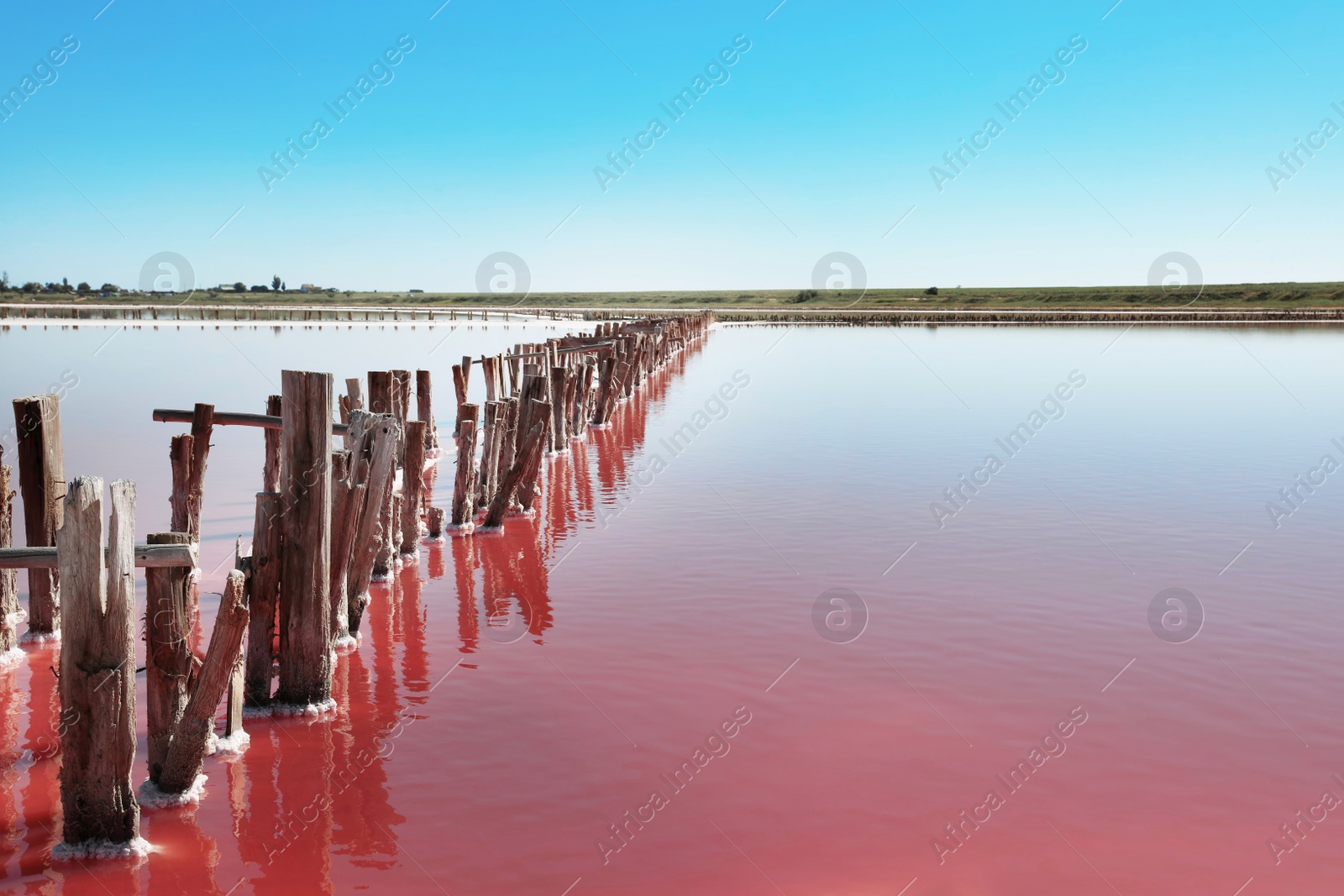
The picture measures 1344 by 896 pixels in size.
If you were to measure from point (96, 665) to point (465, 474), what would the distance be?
19.5 feet

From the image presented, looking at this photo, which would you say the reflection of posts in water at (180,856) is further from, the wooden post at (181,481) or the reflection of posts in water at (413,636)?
the wooden post at (181,481)

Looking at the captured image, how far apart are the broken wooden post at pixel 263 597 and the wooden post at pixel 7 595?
1620 mm

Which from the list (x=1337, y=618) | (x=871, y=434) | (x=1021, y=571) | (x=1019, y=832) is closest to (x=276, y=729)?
(x=1019, y=832)

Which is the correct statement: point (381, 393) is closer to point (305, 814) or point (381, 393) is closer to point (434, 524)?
point (434, 524)

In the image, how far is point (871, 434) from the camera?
16109mm

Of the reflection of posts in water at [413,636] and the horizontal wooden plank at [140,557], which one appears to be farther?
the reflection of posts in water at [413,636]

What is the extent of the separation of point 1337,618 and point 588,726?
17.8 feet

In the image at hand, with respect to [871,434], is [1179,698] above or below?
below

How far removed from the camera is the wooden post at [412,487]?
7973mm

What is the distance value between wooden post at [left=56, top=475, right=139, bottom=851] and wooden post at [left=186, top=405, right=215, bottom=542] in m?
4.07

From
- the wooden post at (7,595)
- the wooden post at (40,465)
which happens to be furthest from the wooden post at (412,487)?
the wooden post at (7,595)

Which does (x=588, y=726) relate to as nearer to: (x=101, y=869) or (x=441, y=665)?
(x=441, y=665)

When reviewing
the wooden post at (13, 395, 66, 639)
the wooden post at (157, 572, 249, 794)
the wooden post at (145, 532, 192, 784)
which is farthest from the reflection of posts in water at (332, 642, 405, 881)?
the wooden post at (13, 395, 66, 639)

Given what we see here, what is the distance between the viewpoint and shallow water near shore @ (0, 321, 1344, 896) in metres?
4.24
